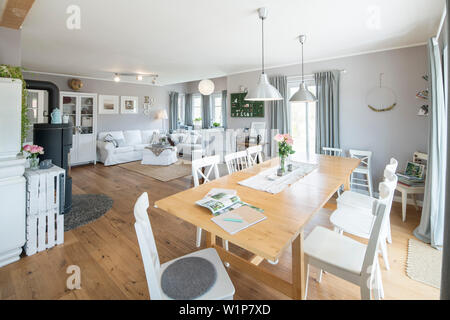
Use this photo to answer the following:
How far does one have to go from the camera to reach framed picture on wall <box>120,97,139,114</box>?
719 centimetres

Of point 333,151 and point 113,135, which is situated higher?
point 113,135

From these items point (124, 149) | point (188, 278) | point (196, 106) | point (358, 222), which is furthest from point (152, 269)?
point (196, 106)

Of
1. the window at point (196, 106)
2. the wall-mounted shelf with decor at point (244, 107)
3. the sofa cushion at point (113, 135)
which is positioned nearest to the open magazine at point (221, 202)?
the wall-mounted shelf with decor at point (244, 107)

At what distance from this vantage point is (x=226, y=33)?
9.59ft

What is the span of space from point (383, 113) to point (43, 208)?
4.88m

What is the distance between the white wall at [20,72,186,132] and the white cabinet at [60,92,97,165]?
277mm

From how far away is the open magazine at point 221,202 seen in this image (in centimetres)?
134

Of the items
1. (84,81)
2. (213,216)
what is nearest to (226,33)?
(213,216)

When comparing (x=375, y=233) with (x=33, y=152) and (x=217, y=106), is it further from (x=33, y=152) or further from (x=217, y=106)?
(x=217, y=106)

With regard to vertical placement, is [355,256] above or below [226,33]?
below

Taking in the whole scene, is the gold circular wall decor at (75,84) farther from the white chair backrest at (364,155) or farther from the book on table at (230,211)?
the white chair backrest at (364,155)

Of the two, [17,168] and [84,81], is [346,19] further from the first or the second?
[84,81]

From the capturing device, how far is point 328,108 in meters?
4.04
